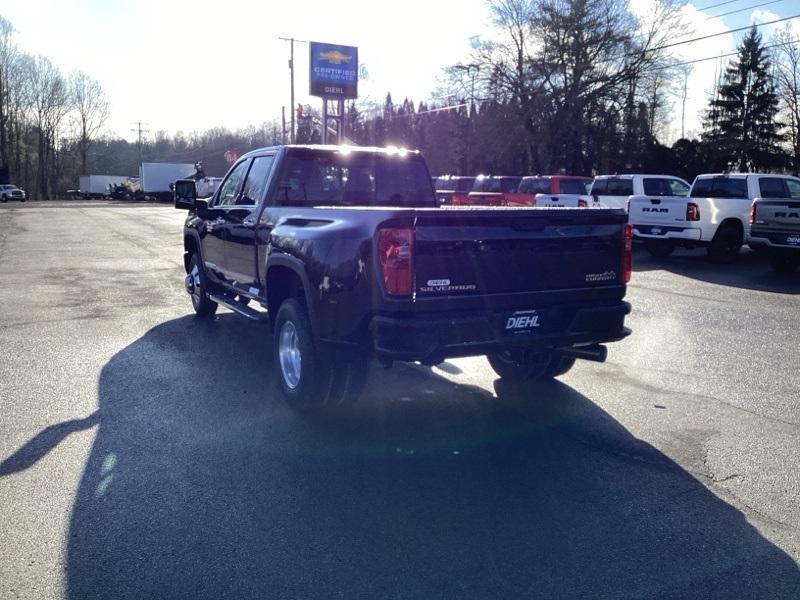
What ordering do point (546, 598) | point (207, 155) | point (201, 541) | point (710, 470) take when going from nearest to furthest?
point (546, 598)
point (201, 541)
point (710, 470)
point (207, 155)

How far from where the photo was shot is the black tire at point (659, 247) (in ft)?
56.9

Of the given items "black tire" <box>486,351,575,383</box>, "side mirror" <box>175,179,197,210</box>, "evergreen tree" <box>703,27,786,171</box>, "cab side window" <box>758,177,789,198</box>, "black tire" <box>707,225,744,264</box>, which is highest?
"evergreen tree" <box>703,27,786,171</box>

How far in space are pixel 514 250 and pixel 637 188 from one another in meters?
15.1

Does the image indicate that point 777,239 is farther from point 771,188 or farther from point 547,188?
point 547,188

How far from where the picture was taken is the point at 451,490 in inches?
165

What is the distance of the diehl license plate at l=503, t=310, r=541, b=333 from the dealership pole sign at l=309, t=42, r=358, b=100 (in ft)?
148

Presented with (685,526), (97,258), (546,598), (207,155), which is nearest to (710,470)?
(685,526)

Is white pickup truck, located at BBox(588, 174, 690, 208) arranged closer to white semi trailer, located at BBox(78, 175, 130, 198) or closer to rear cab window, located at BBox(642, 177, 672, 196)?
rear cab window, located at BBox(642, 177, 672, 196)

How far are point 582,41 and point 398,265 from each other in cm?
3931

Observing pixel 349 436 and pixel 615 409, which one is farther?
pixel 615 409

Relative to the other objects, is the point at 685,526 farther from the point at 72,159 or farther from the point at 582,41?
the point at 72,159

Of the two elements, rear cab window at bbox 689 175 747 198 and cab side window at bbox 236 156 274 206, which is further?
rear cab window at bbox 689 175 747 198

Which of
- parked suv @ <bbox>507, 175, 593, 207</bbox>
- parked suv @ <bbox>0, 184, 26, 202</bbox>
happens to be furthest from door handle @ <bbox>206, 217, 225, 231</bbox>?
parked suv @ <bbox>0, 184, 26, 202</bbox>

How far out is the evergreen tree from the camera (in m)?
49.0
